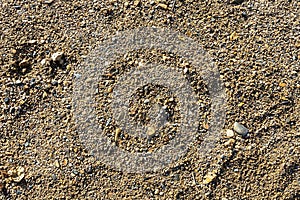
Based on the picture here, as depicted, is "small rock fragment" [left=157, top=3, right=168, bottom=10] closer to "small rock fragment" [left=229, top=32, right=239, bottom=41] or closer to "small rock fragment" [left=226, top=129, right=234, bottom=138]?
"small rock fragment" [left=229, top=32, right=239, bottom=41]

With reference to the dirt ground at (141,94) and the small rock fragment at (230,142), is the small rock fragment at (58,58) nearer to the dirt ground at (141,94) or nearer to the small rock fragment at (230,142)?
the dirt ground at (141,94)

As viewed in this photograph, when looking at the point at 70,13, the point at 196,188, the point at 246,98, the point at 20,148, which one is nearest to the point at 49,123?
the point at 20,148

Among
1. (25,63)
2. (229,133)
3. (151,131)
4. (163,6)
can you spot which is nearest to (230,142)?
(229,133)

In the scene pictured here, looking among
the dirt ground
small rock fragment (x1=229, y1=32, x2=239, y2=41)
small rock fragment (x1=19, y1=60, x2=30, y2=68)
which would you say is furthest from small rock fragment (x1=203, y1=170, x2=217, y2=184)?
small rock fragment (x1=19, y1=60, x2=30, y2=68)

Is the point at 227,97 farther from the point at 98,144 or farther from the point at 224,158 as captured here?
the point at 98,144

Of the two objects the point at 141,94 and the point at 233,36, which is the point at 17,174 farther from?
the point at 233,36

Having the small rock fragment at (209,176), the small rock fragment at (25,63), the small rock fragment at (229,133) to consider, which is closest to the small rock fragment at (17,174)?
the small rock fragment at (25,63)

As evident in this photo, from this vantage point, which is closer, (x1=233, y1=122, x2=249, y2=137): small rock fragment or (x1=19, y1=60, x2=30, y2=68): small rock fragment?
(x1=233, y1=122, x2=249, y2=137): small rock fragment
